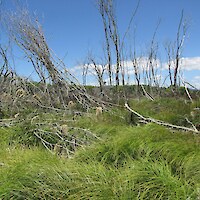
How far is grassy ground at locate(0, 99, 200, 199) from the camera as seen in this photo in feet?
7.75

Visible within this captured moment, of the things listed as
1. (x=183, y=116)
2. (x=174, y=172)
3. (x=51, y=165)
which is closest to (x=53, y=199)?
(x=51, y=165)

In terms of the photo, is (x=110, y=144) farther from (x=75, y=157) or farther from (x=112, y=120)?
(x=112, y=120)

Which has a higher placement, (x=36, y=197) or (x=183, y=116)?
(x=183, y=116)

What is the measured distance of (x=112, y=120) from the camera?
17.8 ft

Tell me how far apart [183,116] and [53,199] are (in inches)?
113

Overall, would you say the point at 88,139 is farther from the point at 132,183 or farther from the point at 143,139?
the point at 132,183

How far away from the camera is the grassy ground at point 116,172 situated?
2363 millimetres

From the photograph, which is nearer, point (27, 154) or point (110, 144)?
point (27, 154)

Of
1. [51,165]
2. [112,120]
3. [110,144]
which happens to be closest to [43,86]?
[112,120]

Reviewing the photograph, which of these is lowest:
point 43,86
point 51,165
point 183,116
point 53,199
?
point 53,199

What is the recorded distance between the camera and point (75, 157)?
3396 millimetres

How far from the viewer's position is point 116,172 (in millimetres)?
2727

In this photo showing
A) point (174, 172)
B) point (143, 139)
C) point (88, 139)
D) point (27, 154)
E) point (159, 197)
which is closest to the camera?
point (159, 197)

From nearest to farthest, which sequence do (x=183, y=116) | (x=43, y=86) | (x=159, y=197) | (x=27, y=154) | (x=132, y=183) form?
(x=159, y=197) → (x=132, y=183) → (x=27, y=154) → (x=183, y=116) → (x=43, y=86)
